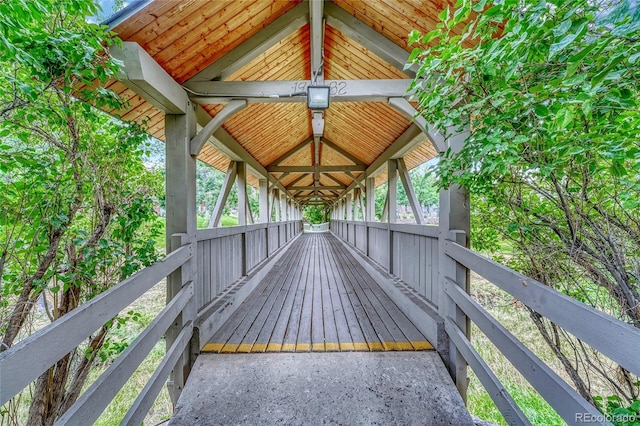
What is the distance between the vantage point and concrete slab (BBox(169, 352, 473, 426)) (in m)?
1.84

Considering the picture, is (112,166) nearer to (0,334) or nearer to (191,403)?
(0,334)

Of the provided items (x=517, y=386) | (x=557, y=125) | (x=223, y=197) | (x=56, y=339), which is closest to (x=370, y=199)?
(x=223, y=197)

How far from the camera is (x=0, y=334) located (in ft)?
6.59

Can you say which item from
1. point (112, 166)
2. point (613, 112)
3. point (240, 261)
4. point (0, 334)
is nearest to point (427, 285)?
point (613, 112)

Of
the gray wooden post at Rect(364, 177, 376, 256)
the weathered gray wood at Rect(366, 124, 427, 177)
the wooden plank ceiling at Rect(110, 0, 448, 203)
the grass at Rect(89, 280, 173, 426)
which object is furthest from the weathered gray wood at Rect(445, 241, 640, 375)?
the gray wooden post at Rect(364, 177, 376, 256)

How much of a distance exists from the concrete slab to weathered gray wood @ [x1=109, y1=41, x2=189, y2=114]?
2238 mm

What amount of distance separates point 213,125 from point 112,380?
2.21 meters

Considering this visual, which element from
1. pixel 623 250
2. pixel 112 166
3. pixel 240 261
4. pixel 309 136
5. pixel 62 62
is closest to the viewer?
pixel 62 62

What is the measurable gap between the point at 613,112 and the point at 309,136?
Answer: 20.0 ft

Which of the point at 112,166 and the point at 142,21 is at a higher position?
the point at 142,21

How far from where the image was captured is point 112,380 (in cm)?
132

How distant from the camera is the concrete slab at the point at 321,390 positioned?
1.84m

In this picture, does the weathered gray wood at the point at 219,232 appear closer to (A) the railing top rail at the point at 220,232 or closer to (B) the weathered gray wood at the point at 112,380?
(A) the railing top rail at the point at 220,232

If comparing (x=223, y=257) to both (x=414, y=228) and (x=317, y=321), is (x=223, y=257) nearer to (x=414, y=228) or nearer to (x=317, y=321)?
(x=317, y=321)
